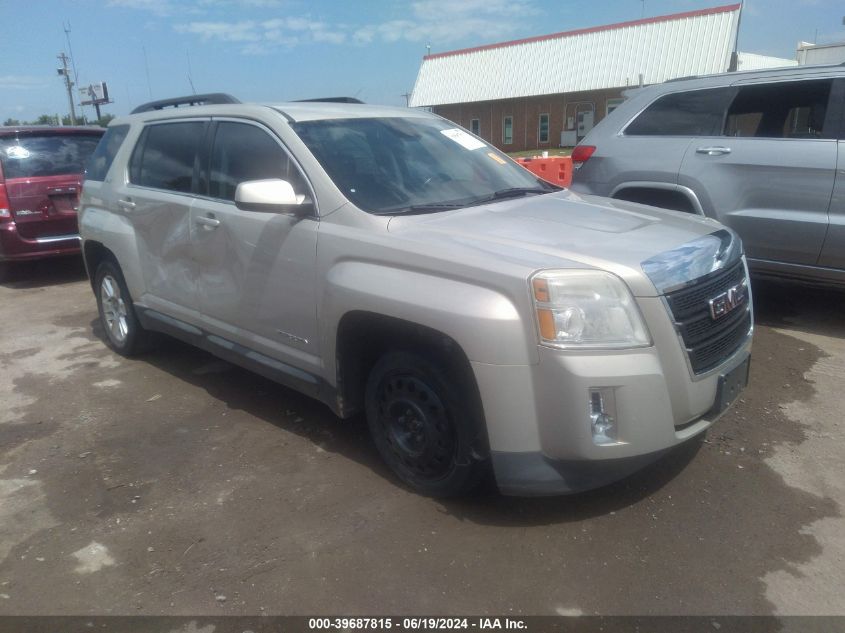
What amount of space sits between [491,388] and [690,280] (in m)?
0.97

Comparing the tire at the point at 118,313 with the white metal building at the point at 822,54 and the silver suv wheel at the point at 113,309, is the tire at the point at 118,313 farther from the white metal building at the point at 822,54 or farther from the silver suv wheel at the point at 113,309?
the white metal building at the point at 822,54

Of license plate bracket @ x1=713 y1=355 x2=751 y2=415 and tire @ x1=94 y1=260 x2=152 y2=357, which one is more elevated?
license plate bracket @ x1=713 y1=355 x2=751 y2=415

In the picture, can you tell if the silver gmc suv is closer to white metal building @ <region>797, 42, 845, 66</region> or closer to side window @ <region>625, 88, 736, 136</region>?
side window @ <region>625, 88, 736, 136</region>

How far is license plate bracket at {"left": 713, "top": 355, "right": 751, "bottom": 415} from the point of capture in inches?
120

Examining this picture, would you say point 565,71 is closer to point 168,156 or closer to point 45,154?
point 45,154

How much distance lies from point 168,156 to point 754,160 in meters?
4.38

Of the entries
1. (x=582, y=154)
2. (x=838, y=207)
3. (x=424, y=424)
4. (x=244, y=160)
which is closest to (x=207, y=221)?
(x=244, y=160)

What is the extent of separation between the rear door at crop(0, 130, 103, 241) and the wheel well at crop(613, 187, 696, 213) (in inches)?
248

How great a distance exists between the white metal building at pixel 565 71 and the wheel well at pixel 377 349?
28032 mm

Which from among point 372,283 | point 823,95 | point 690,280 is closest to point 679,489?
point 690,280

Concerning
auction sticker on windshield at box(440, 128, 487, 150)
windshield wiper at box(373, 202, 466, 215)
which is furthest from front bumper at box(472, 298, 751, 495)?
auction sticker on windshield at box(440, 128, 487, 150)

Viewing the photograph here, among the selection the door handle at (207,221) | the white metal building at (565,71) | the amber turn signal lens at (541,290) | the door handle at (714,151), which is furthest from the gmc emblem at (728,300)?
the white metal building at (565,71)

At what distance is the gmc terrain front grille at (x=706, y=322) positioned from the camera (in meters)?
2.84

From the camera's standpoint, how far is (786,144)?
5.31 metres
